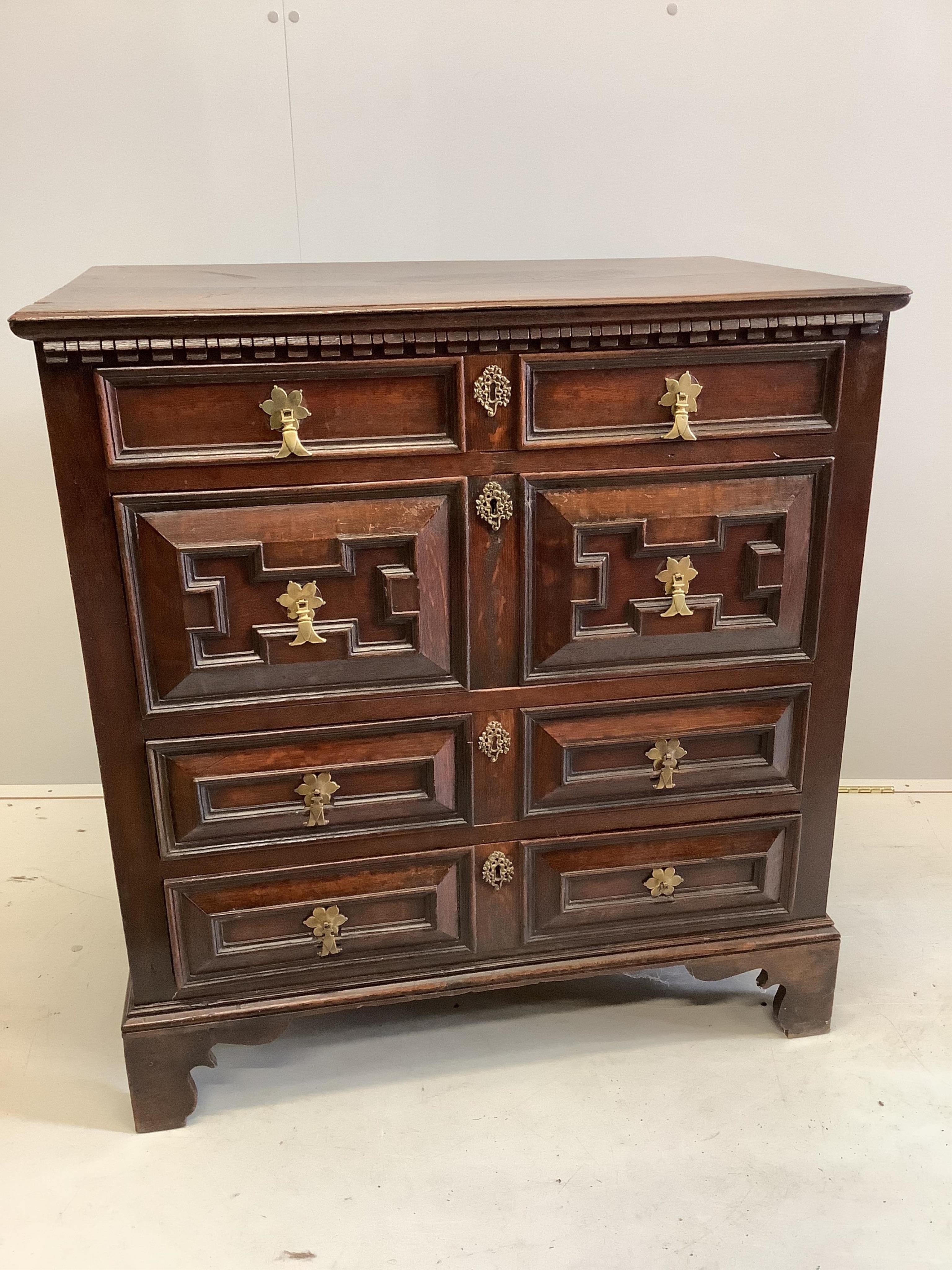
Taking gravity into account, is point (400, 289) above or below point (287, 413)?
above

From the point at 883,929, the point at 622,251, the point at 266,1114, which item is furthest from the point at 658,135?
the point at 266,1114

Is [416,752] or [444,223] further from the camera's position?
[444,223]

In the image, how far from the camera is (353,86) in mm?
2102

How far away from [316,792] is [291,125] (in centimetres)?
136

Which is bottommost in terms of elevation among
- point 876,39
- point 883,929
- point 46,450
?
point 883,929

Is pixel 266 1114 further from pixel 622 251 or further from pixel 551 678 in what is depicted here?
pixel 622 251

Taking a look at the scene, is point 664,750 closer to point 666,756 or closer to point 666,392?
point 666,756

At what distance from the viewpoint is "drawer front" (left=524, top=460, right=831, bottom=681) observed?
4.99ft

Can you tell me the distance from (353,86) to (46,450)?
1002 millimetres

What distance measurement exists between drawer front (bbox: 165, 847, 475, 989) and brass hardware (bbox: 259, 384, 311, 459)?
25.6 inches

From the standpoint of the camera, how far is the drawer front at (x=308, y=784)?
1542mm

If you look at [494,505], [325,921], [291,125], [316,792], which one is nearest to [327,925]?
[325,921]

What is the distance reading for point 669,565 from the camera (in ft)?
5.10

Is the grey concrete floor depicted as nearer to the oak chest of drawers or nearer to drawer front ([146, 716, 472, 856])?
the oak chest of drawers
